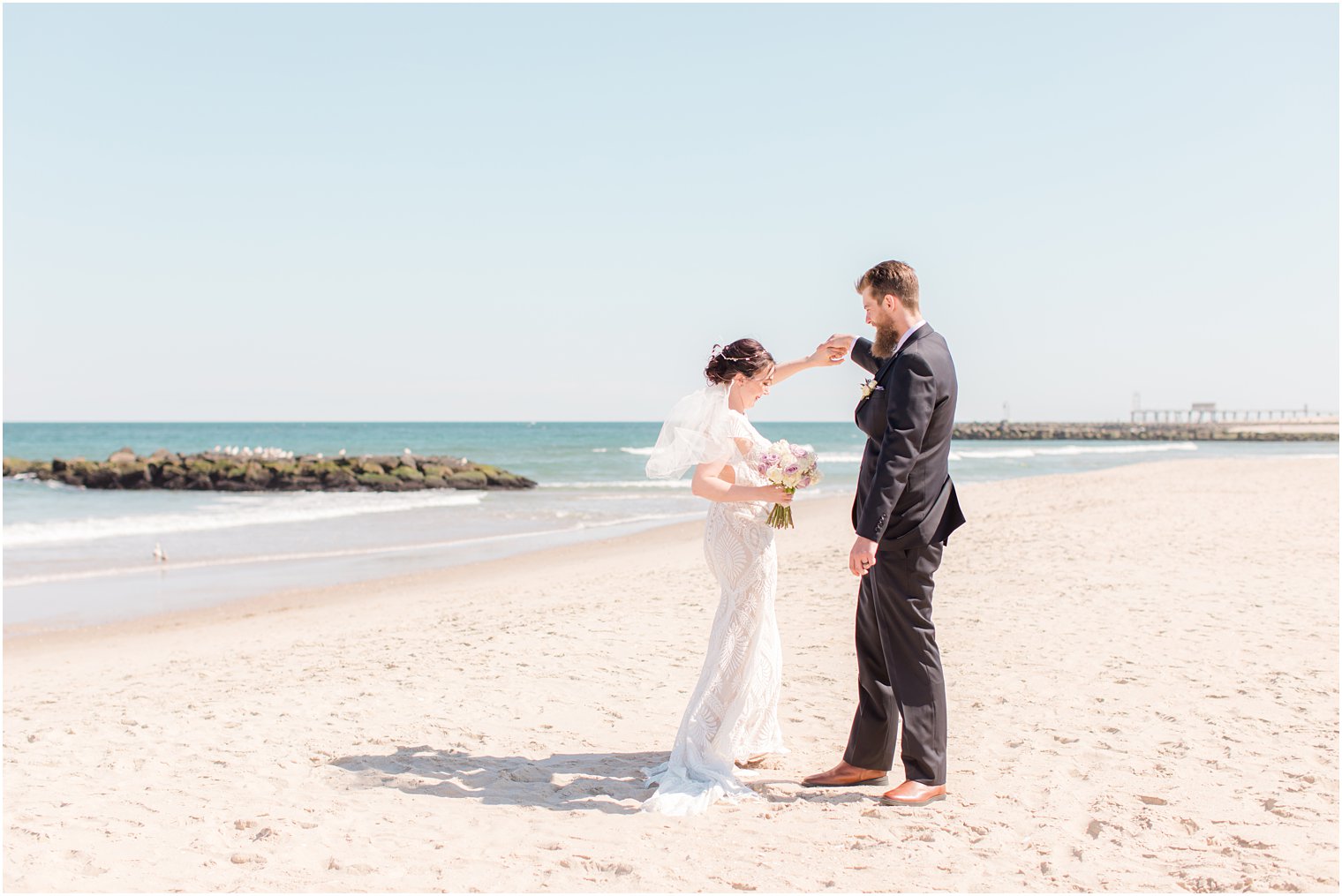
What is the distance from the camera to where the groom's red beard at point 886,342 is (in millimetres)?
4223

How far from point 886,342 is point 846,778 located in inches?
79.3

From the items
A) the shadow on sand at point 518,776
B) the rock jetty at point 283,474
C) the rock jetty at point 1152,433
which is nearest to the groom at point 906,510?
the shadow on sand at point 518,776

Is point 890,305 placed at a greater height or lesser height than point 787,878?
greater

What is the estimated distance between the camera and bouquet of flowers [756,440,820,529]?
4406 millimetres

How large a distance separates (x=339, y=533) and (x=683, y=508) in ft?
27.5

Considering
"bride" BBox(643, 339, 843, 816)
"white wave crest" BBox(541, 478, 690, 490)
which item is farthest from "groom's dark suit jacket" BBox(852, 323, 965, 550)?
"white wave crest" BBox(541, 478, 690, 490)

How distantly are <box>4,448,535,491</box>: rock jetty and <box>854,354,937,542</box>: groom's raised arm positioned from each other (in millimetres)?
30831

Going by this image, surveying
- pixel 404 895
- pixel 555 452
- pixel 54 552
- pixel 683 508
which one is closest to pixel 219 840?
pixel 404 895

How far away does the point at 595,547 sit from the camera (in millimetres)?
16531

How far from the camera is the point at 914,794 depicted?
4.29 metres

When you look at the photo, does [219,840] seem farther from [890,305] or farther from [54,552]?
[54,552]

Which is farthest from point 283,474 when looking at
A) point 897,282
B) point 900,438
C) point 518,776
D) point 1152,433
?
point 1152,433

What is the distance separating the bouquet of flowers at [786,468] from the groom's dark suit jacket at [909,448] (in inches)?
10.7

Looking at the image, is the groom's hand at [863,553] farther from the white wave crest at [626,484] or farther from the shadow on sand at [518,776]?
the white wave crest at [626,484]
